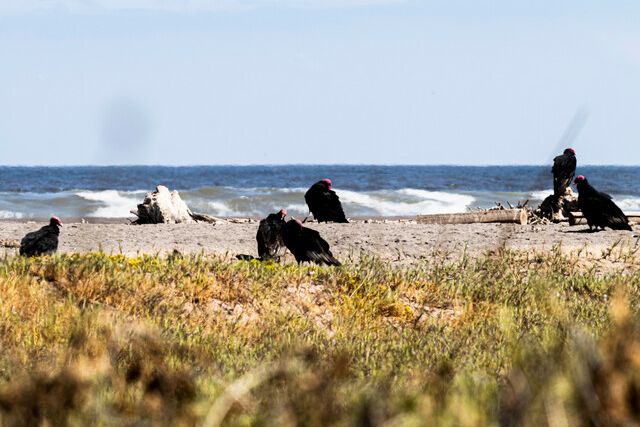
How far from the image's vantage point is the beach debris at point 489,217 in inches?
814

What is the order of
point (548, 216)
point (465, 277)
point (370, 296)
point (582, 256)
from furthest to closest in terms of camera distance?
1. point (548, 216)
2. point (582, 256)
3. point (465, 277)
4. point (370, 296)

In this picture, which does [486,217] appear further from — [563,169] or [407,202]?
[407,202]

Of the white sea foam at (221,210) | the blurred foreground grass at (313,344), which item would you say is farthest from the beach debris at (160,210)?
the white sea foam at (221,210)

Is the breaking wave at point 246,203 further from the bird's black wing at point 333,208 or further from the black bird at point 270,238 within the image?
the black bird at point 270,238

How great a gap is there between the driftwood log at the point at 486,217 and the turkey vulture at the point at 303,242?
7.95 m

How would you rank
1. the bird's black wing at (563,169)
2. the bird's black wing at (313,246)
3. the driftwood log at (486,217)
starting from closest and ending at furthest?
the bird's black wing at (313,246) < the bird's black wing at (563,169) < the driftwood log at (486,217)

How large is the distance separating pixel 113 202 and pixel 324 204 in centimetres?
2188

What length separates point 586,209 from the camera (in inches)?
701

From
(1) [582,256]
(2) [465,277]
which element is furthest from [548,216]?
(2) [465,277]

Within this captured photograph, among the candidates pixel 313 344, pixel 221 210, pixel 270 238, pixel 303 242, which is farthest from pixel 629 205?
pixel 313 344

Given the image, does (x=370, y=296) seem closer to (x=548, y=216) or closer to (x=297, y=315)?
(x=297, y=315)

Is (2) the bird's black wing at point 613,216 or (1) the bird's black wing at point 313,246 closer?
(1) the bird's black wing at point 313,246

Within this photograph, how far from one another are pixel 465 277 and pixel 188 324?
3323 millimetres

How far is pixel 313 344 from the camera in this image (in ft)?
20.1
